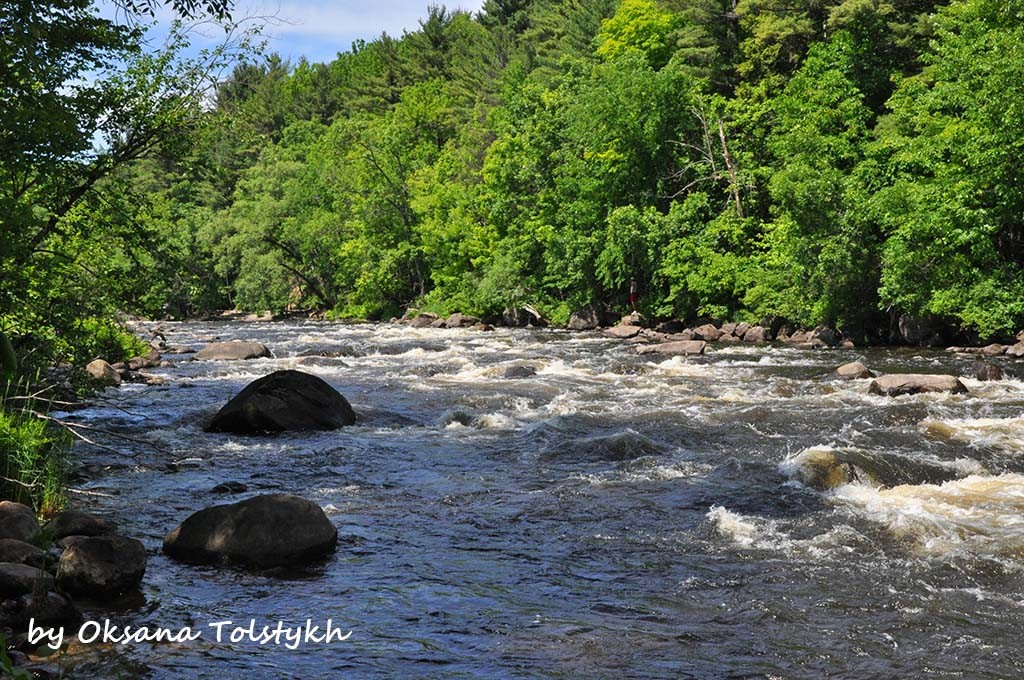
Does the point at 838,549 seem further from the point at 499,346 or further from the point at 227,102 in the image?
the point at 499,346

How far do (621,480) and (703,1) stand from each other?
118ft

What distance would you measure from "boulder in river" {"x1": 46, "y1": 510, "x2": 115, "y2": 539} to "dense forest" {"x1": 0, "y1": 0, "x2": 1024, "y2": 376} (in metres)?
3.31

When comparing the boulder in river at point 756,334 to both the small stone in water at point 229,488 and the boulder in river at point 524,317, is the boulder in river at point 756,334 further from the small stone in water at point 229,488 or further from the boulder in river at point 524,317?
the small stone in water at point 229,488

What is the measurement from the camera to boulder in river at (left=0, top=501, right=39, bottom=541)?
809cm

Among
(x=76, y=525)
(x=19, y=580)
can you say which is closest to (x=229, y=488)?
(x=76, y=525)

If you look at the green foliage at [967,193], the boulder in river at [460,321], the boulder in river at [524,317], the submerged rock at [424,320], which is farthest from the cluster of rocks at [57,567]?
the submerged rock at [424,320]

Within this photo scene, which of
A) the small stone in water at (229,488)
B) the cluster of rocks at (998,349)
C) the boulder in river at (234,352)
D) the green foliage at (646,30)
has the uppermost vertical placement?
the green foliage at (646,30)

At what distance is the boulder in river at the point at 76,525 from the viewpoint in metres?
8.71

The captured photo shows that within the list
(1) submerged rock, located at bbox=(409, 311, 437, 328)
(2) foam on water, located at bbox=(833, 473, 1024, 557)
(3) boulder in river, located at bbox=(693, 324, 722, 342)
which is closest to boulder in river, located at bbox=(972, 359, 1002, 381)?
(2) foam on water, located at bbox=(833, 473, 1024, 557)

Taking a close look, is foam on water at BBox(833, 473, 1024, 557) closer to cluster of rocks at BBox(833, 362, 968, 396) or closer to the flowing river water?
the flowing river water

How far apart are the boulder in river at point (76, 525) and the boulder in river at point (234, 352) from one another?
1972 cm

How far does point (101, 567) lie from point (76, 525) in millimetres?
1381

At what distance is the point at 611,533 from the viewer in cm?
998

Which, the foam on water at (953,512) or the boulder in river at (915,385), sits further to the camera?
the boulder in river at (915,385)
